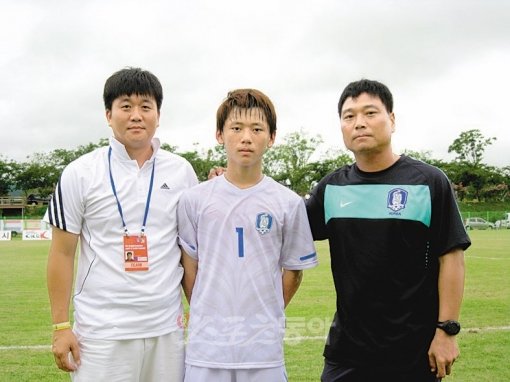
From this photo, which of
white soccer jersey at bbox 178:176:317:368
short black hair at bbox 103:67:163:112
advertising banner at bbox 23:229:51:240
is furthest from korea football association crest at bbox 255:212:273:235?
advertising banner at bbox 23:229:51:240

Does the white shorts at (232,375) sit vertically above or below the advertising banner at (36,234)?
above

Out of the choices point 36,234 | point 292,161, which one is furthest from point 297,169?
point 36,234

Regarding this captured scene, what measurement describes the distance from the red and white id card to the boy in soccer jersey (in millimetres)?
237

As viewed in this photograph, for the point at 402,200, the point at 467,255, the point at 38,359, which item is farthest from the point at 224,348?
the point at 467,255

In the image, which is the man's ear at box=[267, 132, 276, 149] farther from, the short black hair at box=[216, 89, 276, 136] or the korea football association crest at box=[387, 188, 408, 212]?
the korea football association crest at box=[387, 188, 408, 212]

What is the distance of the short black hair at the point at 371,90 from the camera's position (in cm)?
316

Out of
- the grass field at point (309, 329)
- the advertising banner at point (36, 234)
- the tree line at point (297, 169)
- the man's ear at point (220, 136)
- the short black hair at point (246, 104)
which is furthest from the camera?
the tree line at point (297, 169)

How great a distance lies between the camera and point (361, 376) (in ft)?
9.96

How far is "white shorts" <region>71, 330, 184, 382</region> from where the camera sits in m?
2.87

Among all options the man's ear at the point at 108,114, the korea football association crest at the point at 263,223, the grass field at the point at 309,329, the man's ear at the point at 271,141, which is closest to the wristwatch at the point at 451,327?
the korea football association crest at the point at 263,223

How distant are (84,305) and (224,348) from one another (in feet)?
2.67

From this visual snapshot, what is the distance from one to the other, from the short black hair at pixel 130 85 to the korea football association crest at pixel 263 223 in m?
0.97

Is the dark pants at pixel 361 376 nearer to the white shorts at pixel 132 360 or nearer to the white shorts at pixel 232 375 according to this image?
the white shorts at pixel 232 375

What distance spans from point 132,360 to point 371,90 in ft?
6.68
